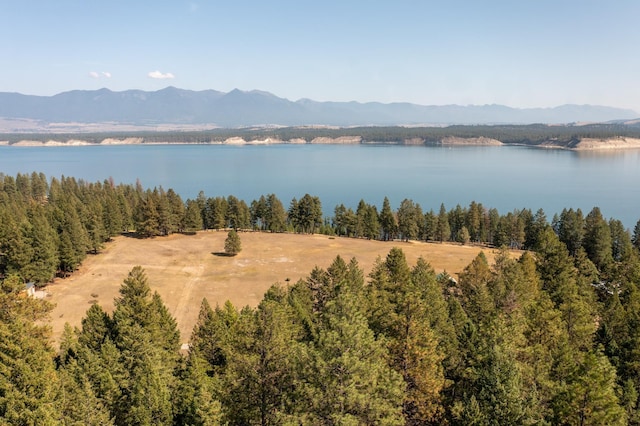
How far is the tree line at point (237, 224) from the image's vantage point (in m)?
66.8

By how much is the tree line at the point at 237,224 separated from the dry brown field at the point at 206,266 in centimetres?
392

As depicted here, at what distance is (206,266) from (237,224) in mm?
36216

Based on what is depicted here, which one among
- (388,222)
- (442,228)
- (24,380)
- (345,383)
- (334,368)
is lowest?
(442,228)

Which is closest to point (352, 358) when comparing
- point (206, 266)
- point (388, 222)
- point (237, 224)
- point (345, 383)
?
point (345, 383)

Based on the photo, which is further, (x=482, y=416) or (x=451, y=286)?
(x=451, y=286)

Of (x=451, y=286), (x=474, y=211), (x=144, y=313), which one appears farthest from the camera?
(x=474, y=211)

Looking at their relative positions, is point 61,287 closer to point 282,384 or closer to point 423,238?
point 282,384

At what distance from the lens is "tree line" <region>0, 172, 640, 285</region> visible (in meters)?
66.8

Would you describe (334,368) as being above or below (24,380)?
above

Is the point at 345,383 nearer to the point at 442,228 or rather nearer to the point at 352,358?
the point at 352,358

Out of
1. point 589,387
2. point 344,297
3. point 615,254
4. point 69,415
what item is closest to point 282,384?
point 344,297

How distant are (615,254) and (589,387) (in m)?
90.6

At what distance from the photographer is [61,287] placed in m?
62.4

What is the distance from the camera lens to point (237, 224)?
366 ft
